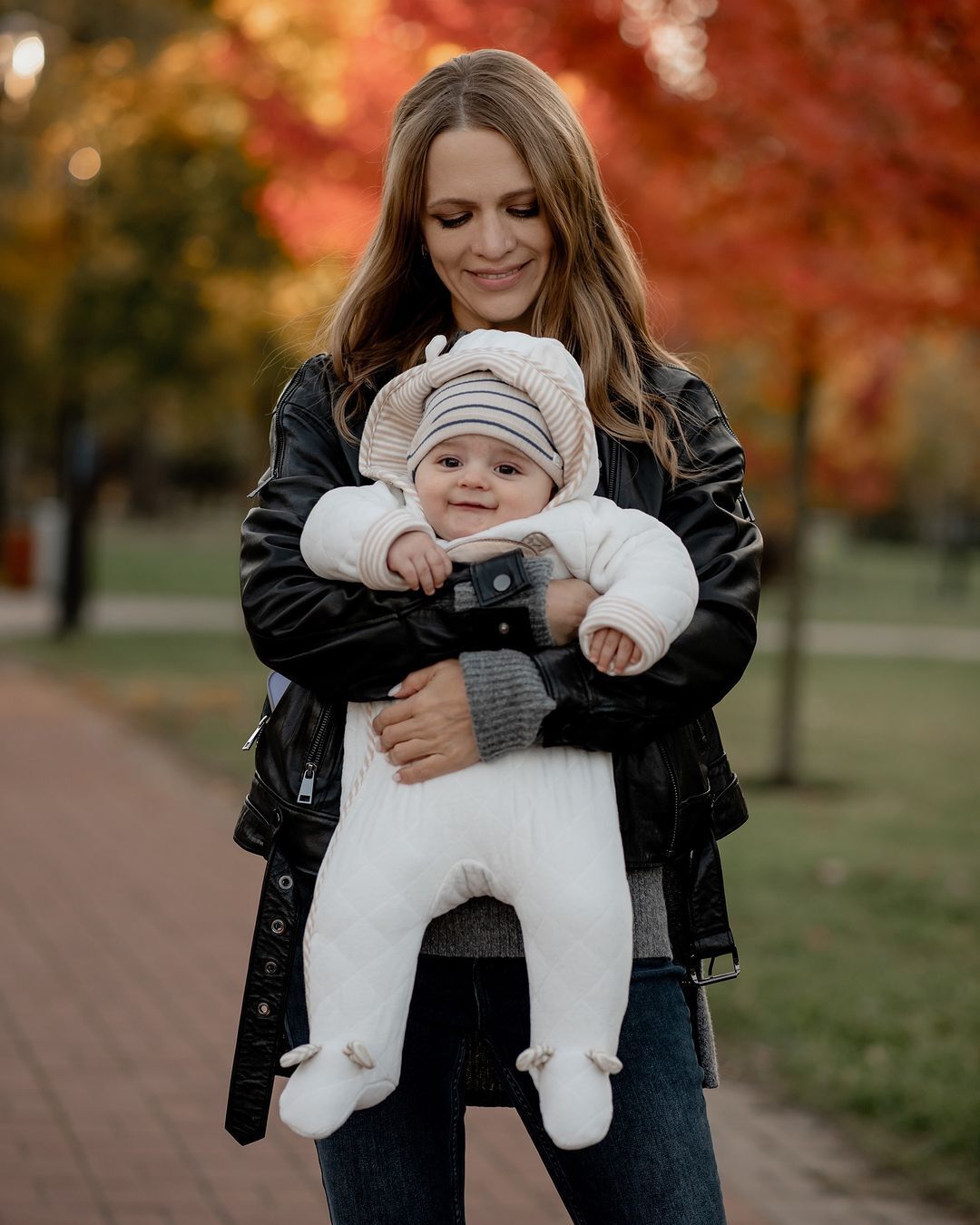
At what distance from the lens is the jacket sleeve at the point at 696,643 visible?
216 centimetres

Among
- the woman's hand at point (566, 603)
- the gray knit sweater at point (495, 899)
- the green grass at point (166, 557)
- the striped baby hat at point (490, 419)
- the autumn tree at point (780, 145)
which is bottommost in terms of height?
the green grass at point (166, 557)

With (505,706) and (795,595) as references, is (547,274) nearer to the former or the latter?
(505,706)

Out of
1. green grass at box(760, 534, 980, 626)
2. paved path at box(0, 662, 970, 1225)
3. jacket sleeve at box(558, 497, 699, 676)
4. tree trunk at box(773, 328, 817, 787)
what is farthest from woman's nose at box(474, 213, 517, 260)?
green grass at box(760, 534, 980, 626)

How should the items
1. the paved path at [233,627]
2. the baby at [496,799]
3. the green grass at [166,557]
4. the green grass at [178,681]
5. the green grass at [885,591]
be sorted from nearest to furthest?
the baby at [496,799] → the green grass at [178,681] → the paved path at [233,627] → the green grass at [885,591] → the green grass at [166,557]

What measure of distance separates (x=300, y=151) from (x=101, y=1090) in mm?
6792

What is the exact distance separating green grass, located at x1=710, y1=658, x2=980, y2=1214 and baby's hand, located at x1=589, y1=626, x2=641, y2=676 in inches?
104

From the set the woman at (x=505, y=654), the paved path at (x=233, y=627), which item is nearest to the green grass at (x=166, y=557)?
the paved path at (x=233, y=627)

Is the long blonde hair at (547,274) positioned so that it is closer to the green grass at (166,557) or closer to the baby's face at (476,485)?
the baby's face at (476,485)

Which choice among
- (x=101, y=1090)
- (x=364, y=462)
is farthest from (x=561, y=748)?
(x=101, y=1090)

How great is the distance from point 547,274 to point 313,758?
78 cm

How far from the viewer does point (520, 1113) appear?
2305mm

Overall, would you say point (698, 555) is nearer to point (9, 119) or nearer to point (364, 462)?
point (364, 462)

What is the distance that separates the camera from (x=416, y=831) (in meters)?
2.10

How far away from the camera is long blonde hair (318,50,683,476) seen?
2.34 m
